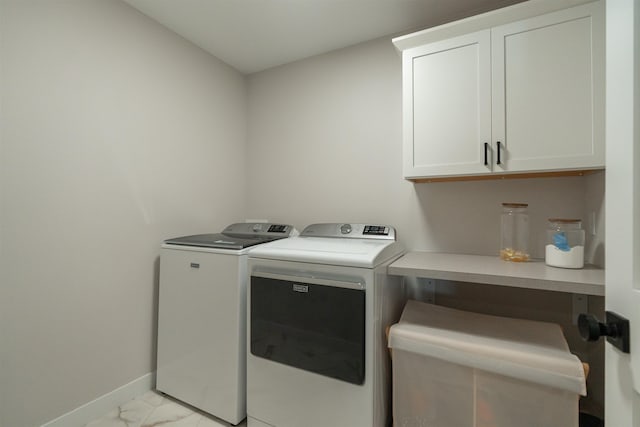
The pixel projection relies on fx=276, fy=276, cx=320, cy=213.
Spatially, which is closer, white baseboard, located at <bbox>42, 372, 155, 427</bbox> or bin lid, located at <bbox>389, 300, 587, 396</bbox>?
bin lid, located at <bbox>389, 300, 587, 396</bbox>

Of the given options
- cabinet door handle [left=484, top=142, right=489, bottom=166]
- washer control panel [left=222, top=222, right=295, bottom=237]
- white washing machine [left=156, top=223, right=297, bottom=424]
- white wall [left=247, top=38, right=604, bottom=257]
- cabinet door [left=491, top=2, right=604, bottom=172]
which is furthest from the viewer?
washer control panel [left=222, top=222, right=295, bottom=237]

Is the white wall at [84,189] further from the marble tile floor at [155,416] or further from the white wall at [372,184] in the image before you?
the white wall at [372,184]

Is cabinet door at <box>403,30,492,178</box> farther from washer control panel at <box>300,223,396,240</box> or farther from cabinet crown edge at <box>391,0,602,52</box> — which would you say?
washer control panel at <box>300,223,396,240</box>

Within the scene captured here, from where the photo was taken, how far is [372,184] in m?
2.03

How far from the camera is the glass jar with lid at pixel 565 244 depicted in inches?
50.4

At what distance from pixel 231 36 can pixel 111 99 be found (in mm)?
936

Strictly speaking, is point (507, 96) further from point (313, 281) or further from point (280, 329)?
point (280, 329)

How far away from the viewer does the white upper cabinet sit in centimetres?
123

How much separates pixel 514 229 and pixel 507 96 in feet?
2.38

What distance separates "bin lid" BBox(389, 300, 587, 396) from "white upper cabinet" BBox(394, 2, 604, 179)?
0.75 m

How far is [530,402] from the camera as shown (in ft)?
3.38

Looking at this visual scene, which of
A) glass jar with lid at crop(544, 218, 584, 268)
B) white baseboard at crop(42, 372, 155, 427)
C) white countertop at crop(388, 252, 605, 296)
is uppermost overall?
glass jar with lid at crop(544, 218, 584, 268)

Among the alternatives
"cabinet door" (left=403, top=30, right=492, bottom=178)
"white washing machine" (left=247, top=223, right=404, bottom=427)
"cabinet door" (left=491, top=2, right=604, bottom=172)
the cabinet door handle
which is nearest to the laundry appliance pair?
"white washing machine" (left=247, top=223, right=404, bottom=427)

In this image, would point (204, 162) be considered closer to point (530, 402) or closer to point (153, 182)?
point (153, 182)
